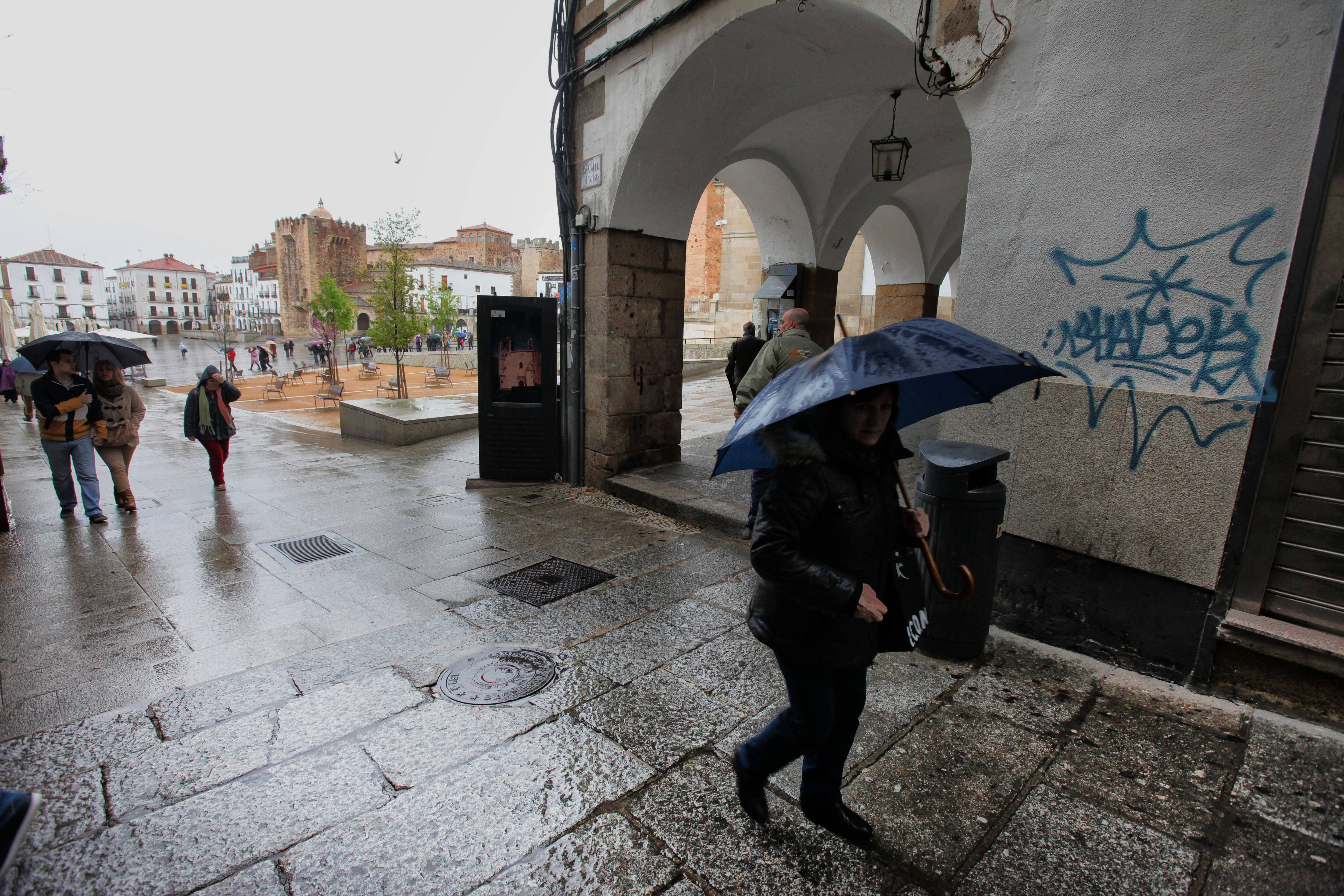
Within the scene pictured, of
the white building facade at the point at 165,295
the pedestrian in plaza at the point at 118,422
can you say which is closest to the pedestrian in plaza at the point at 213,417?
the pedestrian in plaza at the point at 118,422

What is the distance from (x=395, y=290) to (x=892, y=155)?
17.7 meters

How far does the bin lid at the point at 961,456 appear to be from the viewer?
3.13m

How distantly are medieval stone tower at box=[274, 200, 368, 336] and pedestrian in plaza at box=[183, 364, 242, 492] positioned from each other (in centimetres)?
5820

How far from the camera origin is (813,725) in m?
2.02

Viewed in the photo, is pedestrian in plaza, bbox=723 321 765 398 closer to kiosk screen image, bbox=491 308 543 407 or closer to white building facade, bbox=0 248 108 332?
kiosk screen image, bbox=491 308 543 407

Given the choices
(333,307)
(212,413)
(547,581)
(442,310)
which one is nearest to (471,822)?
(547,581)

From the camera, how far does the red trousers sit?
7.66 meters

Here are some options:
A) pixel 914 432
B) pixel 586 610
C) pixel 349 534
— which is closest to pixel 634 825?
pixel 586 610

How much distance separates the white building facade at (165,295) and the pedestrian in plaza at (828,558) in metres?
122

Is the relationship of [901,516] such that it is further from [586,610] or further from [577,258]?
[577,258]

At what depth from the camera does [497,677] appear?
326cm

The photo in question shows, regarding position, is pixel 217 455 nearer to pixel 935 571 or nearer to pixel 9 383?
pixel 935 571

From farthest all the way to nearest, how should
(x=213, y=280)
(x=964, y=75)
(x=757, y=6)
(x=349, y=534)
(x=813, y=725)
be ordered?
1. (x=213, y=280)
2. (x=349, y=534)
3. (x=757, y=6)
4. (x=964, y=75)
5. (x=813, y=725)

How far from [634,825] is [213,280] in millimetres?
149828
